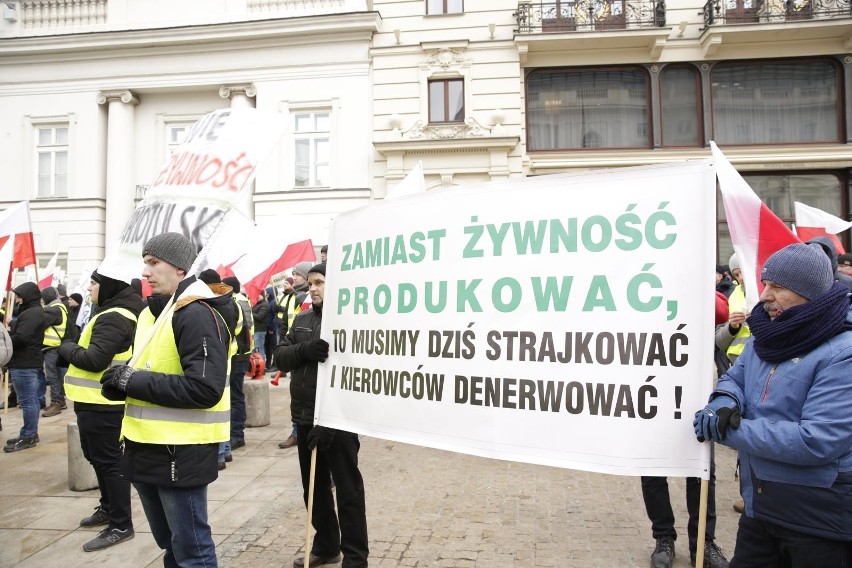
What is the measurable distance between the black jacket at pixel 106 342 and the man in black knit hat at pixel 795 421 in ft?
12.6

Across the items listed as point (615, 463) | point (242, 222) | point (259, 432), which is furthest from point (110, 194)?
point (615, 463)

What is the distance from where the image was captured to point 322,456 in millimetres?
3947

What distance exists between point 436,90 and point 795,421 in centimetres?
1601

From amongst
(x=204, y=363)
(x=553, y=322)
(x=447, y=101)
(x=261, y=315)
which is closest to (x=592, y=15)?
(x=447, y=101)

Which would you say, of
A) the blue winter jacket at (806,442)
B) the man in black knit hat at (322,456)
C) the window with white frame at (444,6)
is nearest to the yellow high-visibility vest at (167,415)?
the man in black knit hat at (322,456)

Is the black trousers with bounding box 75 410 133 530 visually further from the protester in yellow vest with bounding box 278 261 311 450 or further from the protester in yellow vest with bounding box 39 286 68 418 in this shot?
the protester in yellow vest with bounding box 39 286 68 418

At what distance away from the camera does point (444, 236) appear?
10.2ft

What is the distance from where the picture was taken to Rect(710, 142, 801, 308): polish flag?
3.12 metres

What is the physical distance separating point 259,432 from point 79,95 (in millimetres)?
15360

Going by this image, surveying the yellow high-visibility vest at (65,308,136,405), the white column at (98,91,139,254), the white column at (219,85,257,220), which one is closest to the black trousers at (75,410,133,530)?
the yellow high-visibility vest at (65,308,136,405)

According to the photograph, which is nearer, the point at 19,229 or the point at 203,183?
the point at 203,183

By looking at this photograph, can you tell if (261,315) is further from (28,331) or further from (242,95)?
(242,95)

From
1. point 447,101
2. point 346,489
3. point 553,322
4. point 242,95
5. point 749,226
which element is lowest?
point 346,489

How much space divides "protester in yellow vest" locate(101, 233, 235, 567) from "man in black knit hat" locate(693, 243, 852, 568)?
2208mm
